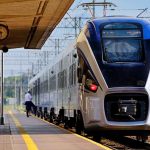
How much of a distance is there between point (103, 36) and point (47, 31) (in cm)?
508

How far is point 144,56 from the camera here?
1747 centimetres

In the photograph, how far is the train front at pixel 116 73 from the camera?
665 inches

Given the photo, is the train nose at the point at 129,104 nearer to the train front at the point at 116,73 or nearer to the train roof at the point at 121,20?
the train front at the point at 116,73

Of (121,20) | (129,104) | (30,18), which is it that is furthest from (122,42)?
(30,18)

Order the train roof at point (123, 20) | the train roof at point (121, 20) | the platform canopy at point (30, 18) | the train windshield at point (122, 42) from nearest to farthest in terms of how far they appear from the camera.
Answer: the platform canopy at point (30, 18), the train windshield at point (122, 42), the train roof at point (123, 20), the train roof at point (121, 20)

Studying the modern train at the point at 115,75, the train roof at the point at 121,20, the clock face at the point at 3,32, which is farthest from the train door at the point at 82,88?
the clock face at the point at 3,32

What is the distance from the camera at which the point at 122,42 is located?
17.8m

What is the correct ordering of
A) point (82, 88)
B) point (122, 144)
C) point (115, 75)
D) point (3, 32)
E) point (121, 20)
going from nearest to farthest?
1. point (115, 75)
2. point (121, 20)
3. point (82, 88)
4. point (3, 32)
5. point (122, 144)

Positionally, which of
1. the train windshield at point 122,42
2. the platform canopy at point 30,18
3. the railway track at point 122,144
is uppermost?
the platform canopy at point 30,18

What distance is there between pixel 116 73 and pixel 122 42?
116 centimetres

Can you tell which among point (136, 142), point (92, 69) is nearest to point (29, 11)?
point (92, 69)

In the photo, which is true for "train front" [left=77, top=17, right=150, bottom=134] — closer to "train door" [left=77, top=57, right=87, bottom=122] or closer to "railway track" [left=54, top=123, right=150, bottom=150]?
"train door" [left=77, top=57, right=87, bottom=122]

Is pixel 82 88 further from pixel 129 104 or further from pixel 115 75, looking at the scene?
pixel 129 104

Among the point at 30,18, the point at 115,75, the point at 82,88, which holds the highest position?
the point at 30,18
